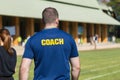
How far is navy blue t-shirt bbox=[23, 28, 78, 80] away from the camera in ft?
17.4

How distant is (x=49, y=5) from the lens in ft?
175

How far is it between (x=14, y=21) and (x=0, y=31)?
40.6m

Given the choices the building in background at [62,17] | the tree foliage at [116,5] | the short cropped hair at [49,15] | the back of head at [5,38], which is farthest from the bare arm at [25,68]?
the tree foliage at [116,5]

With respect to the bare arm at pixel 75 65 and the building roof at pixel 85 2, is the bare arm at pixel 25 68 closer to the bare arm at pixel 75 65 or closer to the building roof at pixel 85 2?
the bare arm at pixel 75 65

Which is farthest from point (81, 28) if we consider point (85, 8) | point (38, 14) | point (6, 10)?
point (6, 10)

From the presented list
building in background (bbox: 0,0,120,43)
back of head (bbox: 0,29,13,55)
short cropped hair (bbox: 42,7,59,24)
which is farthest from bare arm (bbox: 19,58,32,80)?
Result: building in background (bbox: 0,0,120,43)

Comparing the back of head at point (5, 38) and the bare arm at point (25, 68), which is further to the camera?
the back of head at point (5, 38)

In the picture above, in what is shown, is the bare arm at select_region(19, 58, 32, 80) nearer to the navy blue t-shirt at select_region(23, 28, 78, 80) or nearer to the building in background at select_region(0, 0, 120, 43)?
the navy blue t-shirt at select_region(23, 28, 78, 80)

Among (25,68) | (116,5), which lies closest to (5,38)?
(25,68)

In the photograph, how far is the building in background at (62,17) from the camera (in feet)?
150

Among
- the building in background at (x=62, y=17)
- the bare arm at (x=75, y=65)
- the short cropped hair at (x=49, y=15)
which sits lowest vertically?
the building in background at (x=62, y=17)

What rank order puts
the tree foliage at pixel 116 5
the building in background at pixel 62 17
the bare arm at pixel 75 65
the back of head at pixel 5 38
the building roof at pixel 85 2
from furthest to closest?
the tree foliage at pixel 116 5
the building roof at pixel 85 2
the building in background at pixel 62 17
the back of head at pixel 5 38
the bare arm at pixel 75 65

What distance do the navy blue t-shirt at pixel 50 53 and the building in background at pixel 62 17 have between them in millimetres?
36258

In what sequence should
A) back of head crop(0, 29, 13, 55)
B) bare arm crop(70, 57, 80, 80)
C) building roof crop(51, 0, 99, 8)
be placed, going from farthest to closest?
building roof crop(51, 0, 99, 8)
back of head crop(0, 29, 13, 55)
bare arm crop(70, 57, 80, 80)
